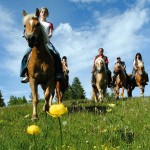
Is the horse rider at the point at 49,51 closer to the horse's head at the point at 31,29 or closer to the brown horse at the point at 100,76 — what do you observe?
the horse's head at the point at 31,29

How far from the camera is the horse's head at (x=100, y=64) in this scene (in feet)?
72.5

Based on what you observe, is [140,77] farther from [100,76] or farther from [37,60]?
[37,60]

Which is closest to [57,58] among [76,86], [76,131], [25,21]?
[25,21]

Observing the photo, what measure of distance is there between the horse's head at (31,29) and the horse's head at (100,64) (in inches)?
395

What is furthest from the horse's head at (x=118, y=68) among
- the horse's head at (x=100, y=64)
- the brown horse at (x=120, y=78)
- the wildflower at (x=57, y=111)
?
the wildflower at (x=57, y=111)

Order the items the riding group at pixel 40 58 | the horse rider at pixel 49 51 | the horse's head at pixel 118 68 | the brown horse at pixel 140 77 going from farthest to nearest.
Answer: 1. the brown horse at pixel 140 77
2. the horse's head at pixel 118 68
3. the horse rider at pixel 49 51
4. the riding group at pixel 40 58

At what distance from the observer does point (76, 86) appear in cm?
10569

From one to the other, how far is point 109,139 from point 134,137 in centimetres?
64

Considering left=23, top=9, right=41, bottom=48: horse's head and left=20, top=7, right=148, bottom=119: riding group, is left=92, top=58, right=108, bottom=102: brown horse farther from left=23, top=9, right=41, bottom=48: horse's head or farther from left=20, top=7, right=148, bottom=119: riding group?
left=23, top=9, right=41, bottom=48: horse's head

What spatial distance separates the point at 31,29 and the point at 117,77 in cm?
1710

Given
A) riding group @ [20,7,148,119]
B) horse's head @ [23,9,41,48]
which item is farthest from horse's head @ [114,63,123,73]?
horse's head @ [23,9,41,48]

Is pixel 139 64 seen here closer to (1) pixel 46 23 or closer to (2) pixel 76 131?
(1) pixel 46 23

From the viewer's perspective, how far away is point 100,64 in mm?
22219

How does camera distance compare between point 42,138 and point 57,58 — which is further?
point 57,58
